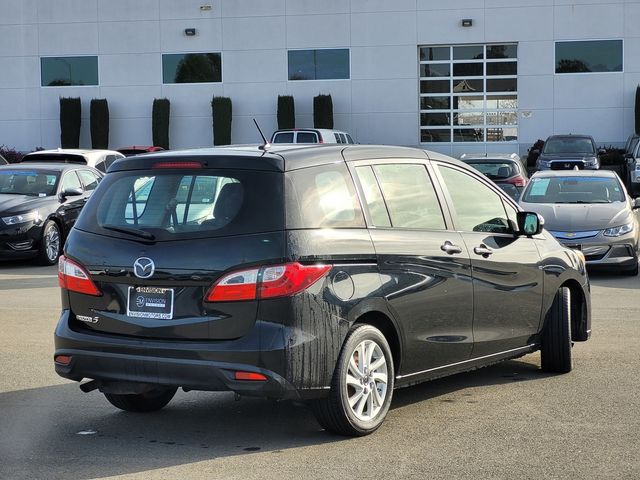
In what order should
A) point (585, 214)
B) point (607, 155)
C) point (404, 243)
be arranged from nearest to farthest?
point (404, 243), point (585, 214), point (607, 155)

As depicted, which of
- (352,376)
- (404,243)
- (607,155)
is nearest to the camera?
(352,376)

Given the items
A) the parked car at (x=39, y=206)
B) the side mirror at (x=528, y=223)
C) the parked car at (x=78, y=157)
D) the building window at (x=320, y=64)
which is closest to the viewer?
the side mirror at (x=528, y=223)

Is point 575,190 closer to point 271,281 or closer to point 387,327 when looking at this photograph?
point 387,327

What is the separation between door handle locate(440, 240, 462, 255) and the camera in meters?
6.92

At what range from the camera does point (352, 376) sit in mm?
6195

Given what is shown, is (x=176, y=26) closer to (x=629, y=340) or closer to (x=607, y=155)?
(x=607, y=155)

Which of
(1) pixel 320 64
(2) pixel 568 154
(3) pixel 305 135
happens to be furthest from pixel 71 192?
(1) pixel 320 64

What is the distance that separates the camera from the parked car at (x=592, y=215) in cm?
1448

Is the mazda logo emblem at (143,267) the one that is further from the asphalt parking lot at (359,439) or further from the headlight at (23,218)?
the headlight at (23,218)

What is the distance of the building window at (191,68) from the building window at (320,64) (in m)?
2.90

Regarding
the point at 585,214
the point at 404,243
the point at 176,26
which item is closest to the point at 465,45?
the point at 176,26

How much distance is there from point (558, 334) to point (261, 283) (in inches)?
120

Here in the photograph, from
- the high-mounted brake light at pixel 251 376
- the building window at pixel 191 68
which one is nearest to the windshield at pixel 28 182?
the high-mounted brake light at pixel 251 376

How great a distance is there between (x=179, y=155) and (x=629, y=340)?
4967 millimetres
